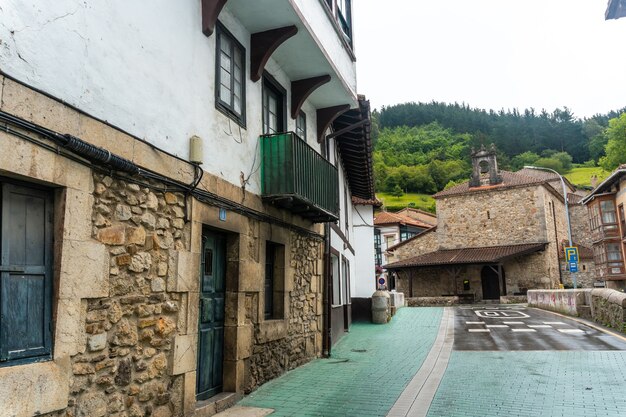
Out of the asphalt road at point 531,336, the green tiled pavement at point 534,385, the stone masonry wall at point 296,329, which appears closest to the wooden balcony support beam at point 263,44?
the stone masonry wall at point 296,329

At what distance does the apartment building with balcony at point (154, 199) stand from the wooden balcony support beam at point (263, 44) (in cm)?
3

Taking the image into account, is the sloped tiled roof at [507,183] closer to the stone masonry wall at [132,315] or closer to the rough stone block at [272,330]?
the rough stone block at [272,330]

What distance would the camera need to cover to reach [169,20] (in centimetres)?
527

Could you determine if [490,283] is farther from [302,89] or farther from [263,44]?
[263,44]

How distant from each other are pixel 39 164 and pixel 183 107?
6.86 feet

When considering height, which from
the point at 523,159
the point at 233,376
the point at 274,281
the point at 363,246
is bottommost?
the point at 233,376

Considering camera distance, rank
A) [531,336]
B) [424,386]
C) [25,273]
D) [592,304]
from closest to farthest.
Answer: [25,273] < [424,386] < [531,336] < [592,304]

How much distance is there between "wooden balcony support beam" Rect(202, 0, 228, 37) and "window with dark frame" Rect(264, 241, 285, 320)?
3422 mm

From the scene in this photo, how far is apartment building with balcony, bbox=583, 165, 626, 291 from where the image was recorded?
2798 cm

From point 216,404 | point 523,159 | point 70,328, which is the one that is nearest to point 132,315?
point 70,328

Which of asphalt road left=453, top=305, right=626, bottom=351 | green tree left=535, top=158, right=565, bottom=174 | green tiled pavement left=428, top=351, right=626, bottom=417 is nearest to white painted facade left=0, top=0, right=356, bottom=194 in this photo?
green tiled pavement left=428, top=351, right=626, bottom=417

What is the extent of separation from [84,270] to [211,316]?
241 cm

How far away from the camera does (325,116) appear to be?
1032 centimetres

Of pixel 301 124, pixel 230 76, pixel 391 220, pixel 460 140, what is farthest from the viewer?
pixel 460 140
